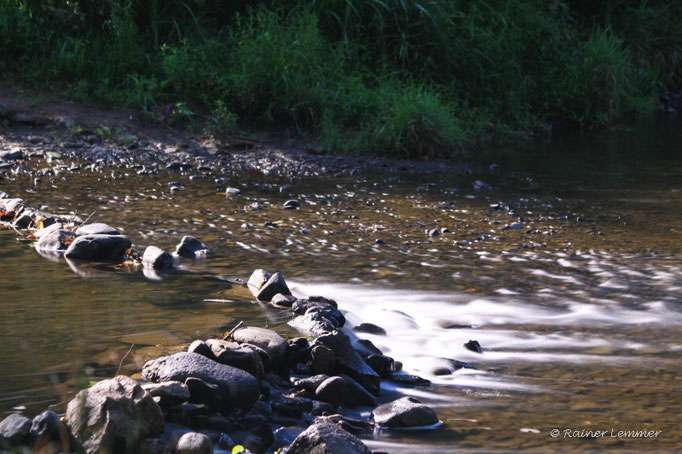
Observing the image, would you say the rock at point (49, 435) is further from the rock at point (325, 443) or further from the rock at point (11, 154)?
the rock at point (11, 154)

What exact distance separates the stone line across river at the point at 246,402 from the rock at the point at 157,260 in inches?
34.7

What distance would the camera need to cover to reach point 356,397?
2207 mm

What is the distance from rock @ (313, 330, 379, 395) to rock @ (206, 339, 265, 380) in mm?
260

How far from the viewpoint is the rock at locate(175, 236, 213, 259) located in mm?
3689

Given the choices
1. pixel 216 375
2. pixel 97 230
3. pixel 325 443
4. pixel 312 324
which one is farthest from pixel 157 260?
pixel 325 443

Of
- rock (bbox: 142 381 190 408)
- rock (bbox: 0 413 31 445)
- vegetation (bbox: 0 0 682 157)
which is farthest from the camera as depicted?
vegetation (bbox: 0 0 682 157)

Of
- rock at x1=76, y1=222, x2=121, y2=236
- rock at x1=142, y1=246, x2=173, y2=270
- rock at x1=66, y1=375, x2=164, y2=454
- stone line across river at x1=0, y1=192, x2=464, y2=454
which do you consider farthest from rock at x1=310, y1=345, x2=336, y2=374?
rock at x1=76, y1=222, x2=121, y2=236

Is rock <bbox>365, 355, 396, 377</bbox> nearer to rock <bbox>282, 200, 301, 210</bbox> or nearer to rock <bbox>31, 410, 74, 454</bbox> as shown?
rock <bbox>31, 410, 74, 454</bbox>

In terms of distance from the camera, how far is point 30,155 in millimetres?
5988

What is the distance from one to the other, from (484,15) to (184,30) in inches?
144

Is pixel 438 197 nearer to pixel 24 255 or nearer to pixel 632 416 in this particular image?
pixel 24 255

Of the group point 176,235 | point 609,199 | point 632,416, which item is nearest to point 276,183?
point 176,235

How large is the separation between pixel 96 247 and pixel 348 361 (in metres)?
1.69

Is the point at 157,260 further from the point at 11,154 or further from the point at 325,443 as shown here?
the point at 11,154
